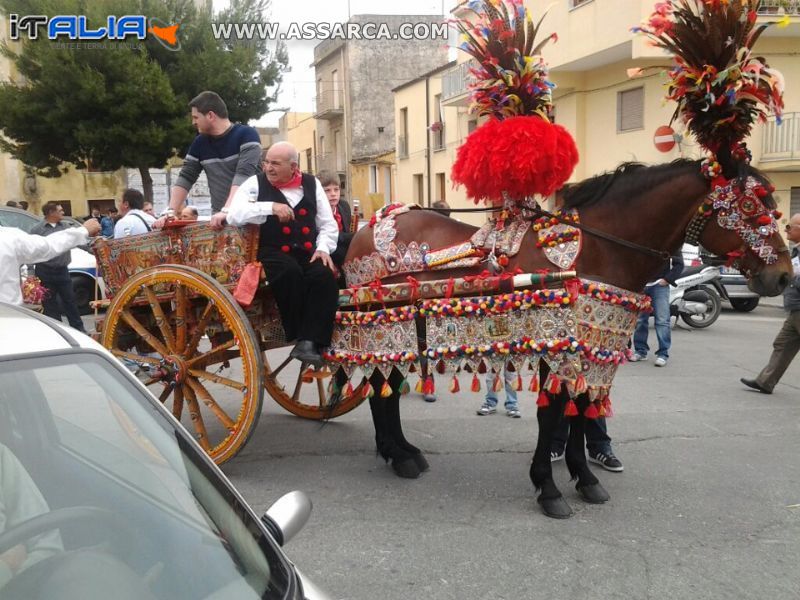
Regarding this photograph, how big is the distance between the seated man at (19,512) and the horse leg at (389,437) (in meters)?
3.11

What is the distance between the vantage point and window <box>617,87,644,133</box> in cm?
1858

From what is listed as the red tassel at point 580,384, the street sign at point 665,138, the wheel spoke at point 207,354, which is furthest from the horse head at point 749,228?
the wheel spoke at point 207,354

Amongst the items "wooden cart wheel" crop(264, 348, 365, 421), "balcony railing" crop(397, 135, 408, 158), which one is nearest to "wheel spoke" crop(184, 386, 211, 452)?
"wooden cart wheel" crop(264, 348, 365, 421)

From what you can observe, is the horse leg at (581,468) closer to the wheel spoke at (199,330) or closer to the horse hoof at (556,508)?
the horse hoof at (556,508)

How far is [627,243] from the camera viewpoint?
416 cm

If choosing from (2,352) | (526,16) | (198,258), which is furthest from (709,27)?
(2,352)

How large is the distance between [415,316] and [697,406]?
3.47 metres

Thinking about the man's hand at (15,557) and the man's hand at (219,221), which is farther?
the man's hand at (219,221)

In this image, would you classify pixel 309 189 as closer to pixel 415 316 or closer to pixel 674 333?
pixel 415 316

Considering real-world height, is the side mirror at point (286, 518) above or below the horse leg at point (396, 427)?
above

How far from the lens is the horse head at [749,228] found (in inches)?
157

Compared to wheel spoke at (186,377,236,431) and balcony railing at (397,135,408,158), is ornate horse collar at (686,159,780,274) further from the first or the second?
balcony railing at (397,135,408,158)

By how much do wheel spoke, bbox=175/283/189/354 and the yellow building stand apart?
495 inches

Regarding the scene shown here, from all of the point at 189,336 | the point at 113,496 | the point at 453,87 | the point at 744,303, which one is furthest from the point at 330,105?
the point at 113,496
